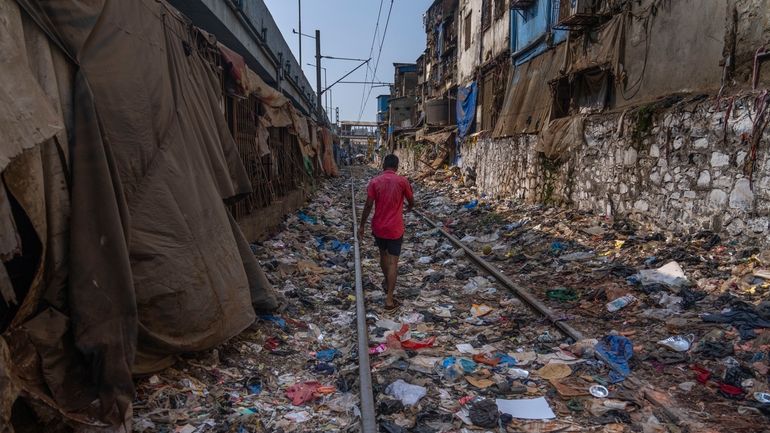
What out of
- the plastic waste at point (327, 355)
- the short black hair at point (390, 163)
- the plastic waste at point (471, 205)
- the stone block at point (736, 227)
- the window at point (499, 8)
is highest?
the window at point (499, 8)

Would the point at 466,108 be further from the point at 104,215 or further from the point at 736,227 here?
the point at 104,215

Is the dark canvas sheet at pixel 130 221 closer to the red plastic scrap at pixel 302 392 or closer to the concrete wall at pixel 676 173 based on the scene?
the red plastic scrap at pixel 302 392

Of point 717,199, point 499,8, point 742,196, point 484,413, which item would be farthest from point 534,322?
point 499,8

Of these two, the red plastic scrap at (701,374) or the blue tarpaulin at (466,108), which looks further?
the blue tarpaulin at (466,108)

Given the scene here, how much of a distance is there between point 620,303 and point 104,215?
5.38 metres

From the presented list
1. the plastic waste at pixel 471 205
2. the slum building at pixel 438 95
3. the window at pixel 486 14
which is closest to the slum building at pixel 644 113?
the plastic waste at pixel 471 205

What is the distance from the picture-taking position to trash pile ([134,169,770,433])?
3492mm

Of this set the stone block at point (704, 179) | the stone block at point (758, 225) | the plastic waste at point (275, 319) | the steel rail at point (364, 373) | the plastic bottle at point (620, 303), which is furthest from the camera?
the stone block at point (704, 179)

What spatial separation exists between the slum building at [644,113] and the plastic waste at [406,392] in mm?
4924

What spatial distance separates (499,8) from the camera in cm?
1845

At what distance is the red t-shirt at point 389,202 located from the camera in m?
6.18

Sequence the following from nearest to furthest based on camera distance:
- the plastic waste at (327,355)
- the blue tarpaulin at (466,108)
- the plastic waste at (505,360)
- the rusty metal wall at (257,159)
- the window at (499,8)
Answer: the plastic waste at (505,360) < the plastic waste at (327,355) < the rusty metal wall at (257,159) < the window at (499,8) < the blue tarpaulin at (466,108)

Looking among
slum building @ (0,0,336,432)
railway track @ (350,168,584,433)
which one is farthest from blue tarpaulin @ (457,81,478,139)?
slum building @ (0,0,336,432)

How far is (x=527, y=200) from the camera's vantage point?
13.5 metres
